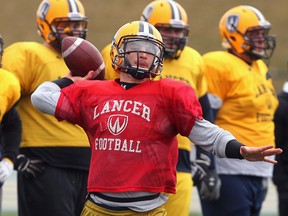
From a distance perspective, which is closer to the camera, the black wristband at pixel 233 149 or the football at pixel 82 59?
the black wristband at pixel 233 149

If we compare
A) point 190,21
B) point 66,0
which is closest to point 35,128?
point 66,0

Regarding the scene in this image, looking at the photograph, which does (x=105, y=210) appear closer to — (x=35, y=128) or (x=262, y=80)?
(x=35, y=128)

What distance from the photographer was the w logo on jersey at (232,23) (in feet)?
26.3

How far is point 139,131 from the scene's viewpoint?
4.90m

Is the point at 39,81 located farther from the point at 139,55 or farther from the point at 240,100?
the point at 139,55

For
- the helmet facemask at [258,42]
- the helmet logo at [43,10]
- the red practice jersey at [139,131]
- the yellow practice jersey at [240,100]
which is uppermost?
the red practice jersey at [139,131]

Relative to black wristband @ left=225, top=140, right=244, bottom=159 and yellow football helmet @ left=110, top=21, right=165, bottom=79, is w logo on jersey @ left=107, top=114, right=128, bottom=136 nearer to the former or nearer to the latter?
yellow football helmet @ left=110, top=21, right=165, bottom=79

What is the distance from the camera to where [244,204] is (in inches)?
296

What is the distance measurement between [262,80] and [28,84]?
1.89 meters

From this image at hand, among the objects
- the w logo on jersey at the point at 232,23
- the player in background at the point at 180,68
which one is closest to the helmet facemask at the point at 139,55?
the player in background at the point at 180,68

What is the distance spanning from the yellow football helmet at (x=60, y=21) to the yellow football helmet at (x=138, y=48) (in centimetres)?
187

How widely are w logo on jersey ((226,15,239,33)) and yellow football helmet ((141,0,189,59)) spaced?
0.75 m

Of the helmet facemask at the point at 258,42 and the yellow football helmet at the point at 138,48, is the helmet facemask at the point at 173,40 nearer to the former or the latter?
the helmet facemask at the point at 258,42

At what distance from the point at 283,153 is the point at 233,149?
11.5ft
